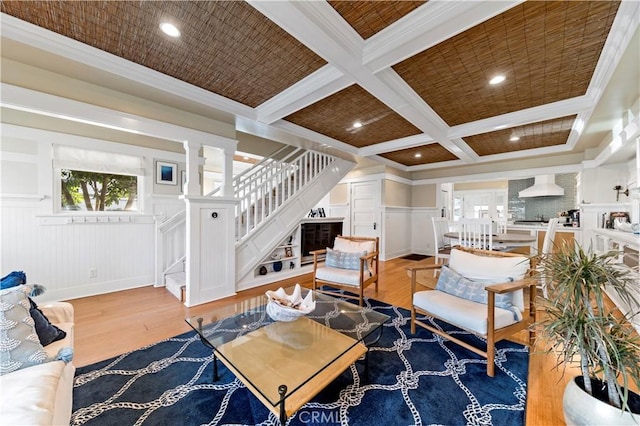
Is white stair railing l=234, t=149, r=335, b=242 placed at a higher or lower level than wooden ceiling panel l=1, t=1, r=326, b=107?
lower

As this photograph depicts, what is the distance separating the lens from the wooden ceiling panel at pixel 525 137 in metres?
3.50

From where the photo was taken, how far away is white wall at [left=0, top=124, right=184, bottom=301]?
2.86 metres

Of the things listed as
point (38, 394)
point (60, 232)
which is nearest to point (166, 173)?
point (60, 232)

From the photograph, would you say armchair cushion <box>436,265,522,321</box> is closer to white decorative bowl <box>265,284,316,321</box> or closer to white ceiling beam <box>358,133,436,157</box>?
white decorative bowl <box>265,284,316,321</box>

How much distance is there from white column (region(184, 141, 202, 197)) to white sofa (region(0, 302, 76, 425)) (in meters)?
1.98

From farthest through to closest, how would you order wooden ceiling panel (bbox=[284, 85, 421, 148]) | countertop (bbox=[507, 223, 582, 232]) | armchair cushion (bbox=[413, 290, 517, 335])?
1. countertop (bbox=[507, 223, 582, 232])
2. wooden ceiling panel (bbox=[284, 85, 421, 148])
3. armchair cushion (bbox=[413, 290, 517, 335])

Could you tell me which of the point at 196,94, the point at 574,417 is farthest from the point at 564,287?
the point at 196,94

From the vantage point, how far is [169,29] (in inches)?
68.5

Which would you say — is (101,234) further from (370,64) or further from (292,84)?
(370,64)

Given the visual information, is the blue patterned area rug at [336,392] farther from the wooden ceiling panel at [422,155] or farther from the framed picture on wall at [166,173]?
the wooden ceiling panel at [422,155]

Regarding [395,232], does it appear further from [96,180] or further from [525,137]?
[96,180]

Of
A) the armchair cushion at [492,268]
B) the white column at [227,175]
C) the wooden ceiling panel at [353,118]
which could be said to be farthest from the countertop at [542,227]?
the white column at [227,175]

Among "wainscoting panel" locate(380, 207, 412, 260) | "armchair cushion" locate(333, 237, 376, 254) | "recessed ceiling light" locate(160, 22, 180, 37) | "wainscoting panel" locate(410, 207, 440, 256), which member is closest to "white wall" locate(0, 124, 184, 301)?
"recessed ceiling light" locate(160, 22, 180, 37)

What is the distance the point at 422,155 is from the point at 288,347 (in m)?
4.95
